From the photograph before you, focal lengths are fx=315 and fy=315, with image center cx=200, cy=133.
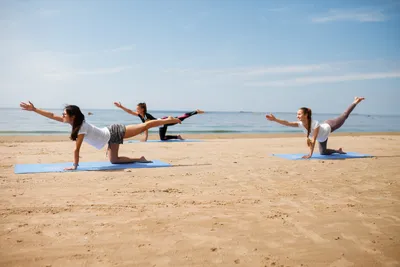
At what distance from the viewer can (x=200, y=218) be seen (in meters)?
3.26

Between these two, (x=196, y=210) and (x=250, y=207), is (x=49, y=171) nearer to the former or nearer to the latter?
(x=196, y=210)

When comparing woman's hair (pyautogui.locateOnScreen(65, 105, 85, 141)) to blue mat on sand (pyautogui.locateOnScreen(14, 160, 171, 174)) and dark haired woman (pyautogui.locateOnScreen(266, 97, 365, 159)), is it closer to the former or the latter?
blue mat on sand (pyautogui.locateOnScreen(14, 160, 171, 174))

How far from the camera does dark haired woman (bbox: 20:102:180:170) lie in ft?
18.0

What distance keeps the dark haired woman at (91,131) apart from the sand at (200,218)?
2.16ft

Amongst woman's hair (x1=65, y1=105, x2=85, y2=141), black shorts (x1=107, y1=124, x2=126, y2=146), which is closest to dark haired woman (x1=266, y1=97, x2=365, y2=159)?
black shorts (x1=107, y1=124, x2=126, y2=146)

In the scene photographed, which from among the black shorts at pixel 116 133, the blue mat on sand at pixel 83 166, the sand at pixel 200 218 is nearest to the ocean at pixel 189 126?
the blue mat on sand at pixel 83 166

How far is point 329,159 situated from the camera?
729 cm

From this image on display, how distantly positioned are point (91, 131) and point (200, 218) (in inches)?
131

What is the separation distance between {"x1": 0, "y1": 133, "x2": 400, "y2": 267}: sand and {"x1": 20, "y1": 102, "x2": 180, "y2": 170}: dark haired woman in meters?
0.66

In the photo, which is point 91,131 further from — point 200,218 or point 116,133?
point 200,218

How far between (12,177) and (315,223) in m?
4.59

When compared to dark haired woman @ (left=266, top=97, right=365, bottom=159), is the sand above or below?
below

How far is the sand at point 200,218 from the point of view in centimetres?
244

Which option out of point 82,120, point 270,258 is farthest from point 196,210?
point 82,120
